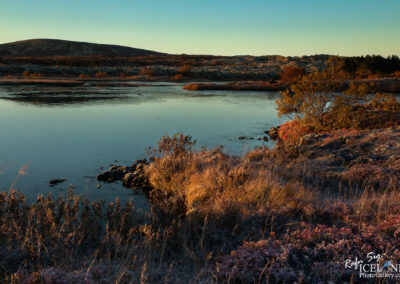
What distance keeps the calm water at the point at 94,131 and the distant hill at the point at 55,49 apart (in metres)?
123

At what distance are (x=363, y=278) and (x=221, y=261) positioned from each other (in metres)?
1.88

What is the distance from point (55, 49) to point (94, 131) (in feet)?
491

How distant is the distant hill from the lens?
136000 millimetres

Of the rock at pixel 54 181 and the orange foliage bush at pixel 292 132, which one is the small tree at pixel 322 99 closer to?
the orange foliage bush at pixel 292 132

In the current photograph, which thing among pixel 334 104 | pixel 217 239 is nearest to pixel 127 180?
pixel 217 239

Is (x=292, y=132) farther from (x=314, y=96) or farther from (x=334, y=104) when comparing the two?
(x=334, y=104)

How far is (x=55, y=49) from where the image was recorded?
145625 mm

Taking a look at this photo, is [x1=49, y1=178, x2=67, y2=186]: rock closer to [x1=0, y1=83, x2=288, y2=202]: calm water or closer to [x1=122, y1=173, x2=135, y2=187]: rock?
[x1=0, y1=83, x2=288, y2=202]: calm water

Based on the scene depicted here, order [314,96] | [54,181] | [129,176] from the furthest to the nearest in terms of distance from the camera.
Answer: [314,96], [129,176], [54,181]

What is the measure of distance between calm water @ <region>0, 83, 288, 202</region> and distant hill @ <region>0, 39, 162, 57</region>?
123 m

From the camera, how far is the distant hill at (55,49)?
13600cm

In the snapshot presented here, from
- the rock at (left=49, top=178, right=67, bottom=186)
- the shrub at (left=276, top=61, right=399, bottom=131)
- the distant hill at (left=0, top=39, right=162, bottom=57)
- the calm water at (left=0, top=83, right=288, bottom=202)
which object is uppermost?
the distant hill at (left=0, top=39, right=162, bottom=57)

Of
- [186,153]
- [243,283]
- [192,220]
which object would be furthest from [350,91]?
[243,283]

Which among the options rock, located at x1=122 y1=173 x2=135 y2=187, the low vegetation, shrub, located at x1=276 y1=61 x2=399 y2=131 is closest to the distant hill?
shrub, located at x1=276 y1=61 x2=399 y2=131
